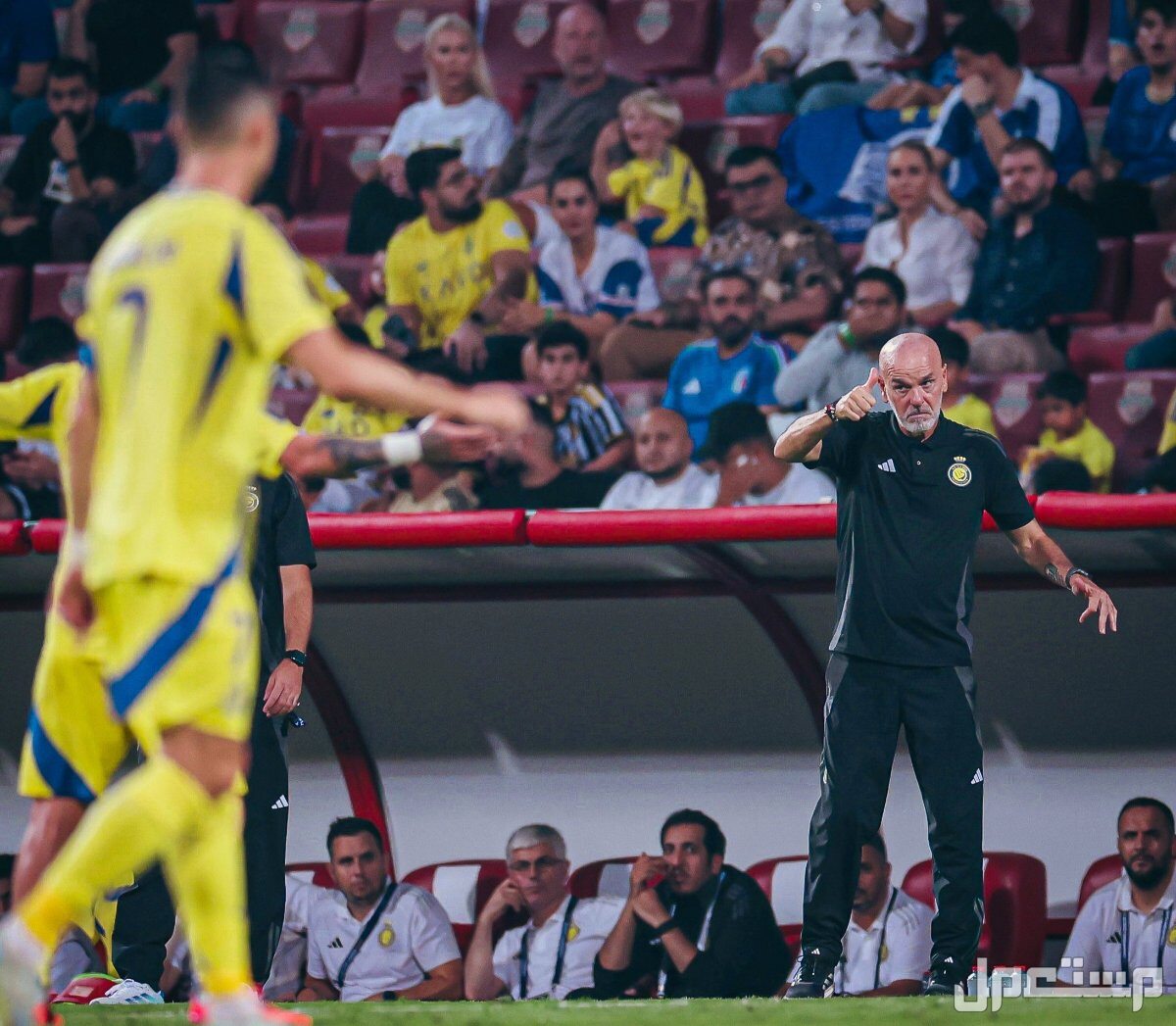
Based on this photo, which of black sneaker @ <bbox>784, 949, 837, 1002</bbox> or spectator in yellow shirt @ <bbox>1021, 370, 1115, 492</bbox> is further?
spectator in yellow shirt @ <bbox>1021, 370, 1115, 492</bbox>

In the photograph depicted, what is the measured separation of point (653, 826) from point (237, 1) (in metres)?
6.62

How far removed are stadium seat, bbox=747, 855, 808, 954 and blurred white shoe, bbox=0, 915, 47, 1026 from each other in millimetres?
4091

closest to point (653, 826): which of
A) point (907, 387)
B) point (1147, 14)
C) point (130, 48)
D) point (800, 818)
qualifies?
point (800, 818)

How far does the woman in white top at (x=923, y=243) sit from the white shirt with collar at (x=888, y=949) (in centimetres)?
292

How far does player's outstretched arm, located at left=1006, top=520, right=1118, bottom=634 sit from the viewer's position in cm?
460

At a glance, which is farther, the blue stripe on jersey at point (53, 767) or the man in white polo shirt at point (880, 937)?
the man in white polo shirt at point (880, 937)

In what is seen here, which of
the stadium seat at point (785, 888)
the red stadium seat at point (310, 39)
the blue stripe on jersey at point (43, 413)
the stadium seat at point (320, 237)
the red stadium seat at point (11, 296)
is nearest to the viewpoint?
the blue stripe on jersey at point (43, 413)

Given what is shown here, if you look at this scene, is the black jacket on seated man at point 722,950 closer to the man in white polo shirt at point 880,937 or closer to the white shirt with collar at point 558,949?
the white shirt with collar at point 558,949

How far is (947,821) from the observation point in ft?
14.7

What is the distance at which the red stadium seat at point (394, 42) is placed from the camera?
10484mm

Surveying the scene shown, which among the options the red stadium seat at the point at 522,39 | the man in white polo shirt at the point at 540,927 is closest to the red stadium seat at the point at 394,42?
the red stadium seat at the point at 522,39

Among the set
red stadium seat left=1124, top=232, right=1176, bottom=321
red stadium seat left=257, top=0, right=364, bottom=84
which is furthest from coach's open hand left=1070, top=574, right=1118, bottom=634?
red stadium seat left=257, top=0, right=364, bottom=84

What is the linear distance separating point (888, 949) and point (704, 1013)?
2567 millimetres

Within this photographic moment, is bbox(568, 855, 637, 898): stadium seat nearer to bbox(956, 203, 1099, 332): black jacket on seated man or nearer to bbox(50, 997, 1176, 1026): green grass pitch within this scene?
bbox(50, 997, 1176, 1026): green grass pitch
